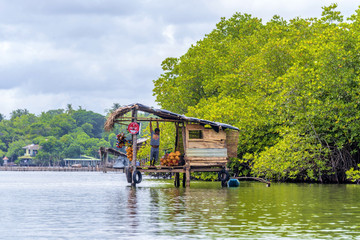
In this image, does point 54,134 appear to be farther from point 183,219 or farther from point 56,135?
point 183,219

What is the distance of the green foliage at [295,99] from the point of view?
3250cm

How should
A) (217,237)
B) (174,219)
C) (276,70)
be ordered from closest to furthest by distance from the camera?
(217,237) → (174,219) → (276,70)

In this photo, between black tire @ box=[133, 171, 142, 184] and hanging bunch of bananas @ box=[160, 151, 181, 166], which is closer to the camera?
hanging bunch of bananas @ box=[160, 151, 181, 166]

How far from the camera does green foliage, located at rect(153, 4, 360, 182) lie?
107 feet

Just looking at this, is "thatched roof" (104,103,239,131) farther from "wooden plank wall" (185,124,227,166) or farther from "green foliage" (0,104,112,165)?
"green foliage" (0,104,112,165)

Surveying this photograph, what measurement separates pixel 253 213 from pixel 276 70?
25.8 meters

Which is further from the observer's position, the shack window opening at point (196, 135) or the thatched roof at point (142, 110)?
the shack window opening at point (196, 135)

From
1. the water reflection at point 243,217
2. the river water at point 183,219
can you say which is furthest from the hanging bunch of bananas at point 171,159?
the river water at point 183,219

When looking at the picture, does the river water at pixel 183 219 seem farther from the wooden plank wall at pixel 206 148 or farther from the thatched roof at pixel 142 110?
the wooden plank wall at pixel 206 148

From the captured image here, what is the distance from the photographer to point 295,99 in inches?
1337

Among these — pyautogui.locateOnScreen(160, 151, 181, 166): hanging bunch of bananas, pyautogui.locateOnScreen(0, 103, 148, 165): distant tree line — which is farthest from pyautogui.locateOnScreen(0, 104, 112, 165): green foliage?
pyautogui.locateOnScreen(160, 151, 181, 166): hanging bunch of bananas

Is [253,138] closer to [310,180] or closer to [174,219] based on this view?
[310,180]

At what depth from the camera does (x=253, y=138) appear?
131ft

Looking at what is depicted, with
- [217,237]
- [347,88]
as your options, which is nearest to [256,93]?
[347,88]
